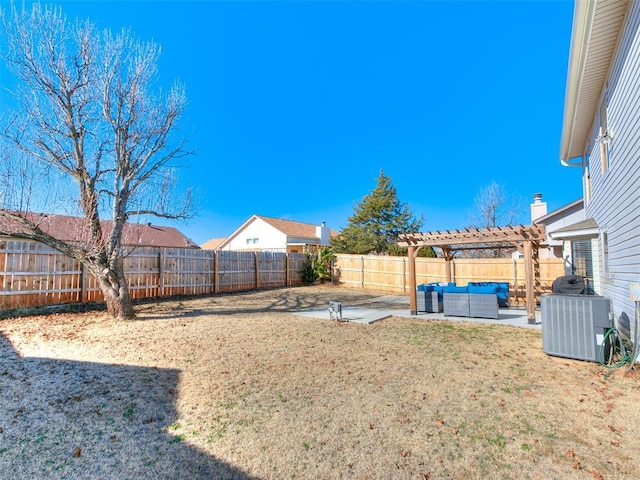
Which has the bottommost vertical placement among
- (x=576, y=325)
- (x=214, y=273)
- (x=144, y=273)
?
(x=576, y=325)

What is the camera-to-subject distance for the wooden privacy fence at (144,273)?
27.7 ft

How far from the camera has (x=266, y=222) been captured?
2714 cm

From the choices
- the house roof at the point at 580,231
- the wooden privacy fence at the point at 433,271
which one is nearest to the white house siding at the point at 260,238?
the wooden privacy fence at the point at 433,271

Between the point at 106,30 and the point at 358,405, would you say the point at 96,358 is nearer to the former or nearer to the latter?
the point at 358,405

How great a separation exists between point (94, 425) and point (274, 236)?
2380 cm

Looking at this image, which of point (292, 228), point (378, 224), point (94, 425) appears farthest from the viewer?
point (292, 228)

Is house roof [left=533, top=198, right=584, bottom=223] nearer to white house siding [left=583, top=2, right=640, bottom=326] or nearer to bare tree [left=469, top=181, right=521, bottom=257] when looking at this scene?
bare tree [left=469, top=181, right=521, bottom=257]

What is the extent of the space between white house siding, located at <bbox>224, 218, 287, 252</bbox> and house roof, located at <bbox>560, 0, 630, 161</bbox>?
20.8m

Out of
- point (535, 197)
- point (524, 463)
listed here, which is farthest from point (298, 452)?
point (535, 197)

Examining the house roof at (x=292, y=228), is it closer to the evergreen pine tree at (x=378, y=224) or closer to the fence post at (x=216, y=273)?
the evergreen pine tree at (x=378, y=224)

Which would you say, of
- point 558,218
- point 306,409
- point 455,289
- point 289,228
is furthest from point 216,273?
point 558,218

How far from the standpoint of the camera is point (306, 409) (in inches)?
132

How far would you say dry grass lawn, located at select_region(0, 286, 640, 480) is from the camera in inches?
96.8

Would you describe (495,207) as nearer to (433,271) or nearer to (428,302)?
(433,271)
